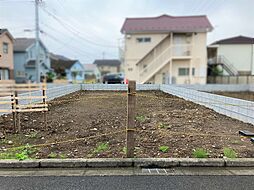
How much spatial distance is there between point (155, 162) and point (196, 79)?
1947 centimetres

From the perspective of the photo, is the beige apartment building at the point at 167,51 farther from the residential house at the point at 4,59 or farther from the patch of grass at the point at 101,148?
the patch of grass at the point at 101,148

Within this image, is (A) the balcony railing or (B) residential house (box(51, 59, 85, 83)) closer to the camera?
(A) the balcony railing

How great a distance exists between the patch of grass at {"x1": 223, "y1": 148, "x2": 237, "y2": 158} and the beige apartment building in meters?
17.2

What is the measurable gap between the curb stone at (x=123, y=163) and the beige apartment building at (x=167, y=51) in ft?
58.1

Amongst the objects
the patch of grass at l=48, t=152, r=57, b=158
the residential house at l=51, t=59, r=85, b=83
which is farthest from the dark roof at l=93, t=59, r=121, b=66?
the patch of grass at l=48, t=152, r=57, b=158

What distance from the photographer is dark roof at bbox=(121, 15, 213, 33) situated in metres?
21.5

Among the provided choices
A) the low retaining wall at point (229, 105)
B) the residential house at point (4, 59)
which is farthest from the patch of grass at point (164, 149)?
the residential house at point (4, 59)

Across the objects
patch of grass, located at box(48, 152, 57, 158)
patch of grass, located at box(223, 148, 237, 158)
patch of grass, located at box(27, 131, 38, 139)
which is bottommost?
patch of grass, located at box(48, 152, 57, 158)

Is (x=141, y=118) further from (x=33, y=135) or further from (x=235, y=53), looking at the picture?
(x=235, y=53)

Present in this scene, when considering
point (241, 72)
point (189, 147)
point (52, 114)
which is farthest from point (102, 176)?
point (241, 72)

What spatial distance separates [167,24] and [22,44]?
20.1m

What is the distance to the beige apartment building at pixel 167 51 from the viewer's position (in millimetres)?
21266

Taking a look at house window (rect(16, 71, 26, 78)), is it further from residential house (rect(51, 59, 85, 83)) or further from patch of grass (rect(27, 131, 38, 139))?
patch of grass (rect(27, 131, 38, 139))

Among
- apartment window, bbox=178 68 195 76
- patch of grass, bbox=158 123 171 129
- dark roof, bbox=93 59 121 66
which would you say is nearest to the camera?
patch of grass, bbox=158 123 171 129
